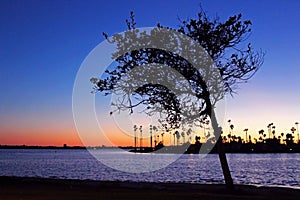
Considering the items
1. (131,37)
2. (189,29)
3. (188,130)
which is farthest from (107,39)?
(188,130)

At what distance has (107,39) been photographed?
23812 millimetres

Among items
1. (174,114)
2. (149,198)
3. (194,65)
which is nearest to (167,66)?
(194,65)

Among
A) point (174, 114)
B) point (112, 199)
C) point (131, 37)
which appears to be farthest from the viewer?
point (174, 114)

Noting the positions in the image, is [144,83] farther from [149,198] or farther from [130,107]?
[149,198]

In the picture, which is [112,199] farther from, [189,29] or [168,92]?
[189,29]

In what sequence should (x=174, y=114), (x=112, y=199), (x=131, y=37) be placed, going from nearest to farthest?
(x=112, y=199), (x=131, y=37), (x=174, y=114)

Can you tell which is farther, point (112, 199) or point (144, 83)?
point (144, 83)

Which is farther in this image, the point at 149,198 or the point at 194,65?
the point at 194,65

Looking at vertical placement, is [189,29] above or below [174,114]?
above

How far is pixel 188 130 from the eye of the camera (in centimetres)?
2545

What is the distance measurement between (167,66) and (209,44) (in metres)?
3.01

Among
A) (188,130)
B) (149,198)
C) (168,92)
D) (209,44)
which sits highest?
(209,44)

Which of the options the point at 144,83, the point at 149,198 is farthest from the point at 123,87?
the point at 149,198

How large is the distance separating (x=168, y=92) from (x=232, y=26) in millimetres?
5503
